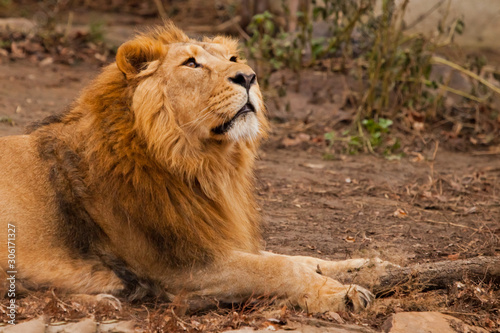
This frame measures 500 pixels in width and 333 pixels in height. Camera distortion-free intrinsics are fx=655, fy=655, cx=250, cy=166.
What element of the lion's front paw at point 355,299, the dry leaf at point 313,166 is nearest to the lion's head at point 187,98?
the lion's front paw at point 355,299

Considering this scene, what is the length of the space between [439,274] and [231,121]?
1592 millimetres

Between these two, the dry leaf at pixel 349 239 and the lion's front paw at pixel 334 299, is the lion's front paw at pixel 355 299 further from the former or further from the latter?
the dry leaf at pixel 349 239

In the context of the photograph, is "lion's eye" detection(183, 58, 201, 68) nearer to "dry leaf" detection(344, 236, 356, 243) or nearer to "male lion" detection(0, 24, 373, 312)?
"male lion" detection(0, 24, 373, 312)

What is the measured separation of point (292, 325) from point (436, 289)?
3.63 ft

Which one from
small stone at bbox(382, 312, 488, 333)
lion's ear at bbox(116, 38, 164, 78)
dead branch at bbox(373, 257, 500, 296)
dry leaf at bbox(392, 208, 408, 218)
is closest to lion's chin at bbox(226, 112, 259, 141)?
lion's ear at bbox(116, 38, 164, 78)

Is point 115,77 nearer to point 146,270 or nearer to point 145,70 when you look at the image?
point 145,70

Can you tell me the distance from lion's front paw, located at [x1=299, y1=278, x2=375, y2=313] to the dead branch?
0.25m

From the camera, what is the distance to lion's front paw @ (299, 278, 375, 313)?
377 cm

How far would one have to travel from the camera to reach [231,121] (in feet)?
13.0

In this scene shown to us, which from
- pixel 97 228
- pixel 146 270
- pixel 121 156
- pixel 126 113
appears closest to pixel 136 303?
pixel 146 270

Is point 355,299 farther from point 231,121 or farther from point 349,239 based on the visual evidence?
point 349,239

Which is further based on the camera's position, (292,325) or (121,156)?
(121,156)

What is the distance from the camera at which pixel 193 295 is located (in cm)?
388

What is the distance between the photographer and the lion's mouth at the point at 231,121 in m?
3.94
